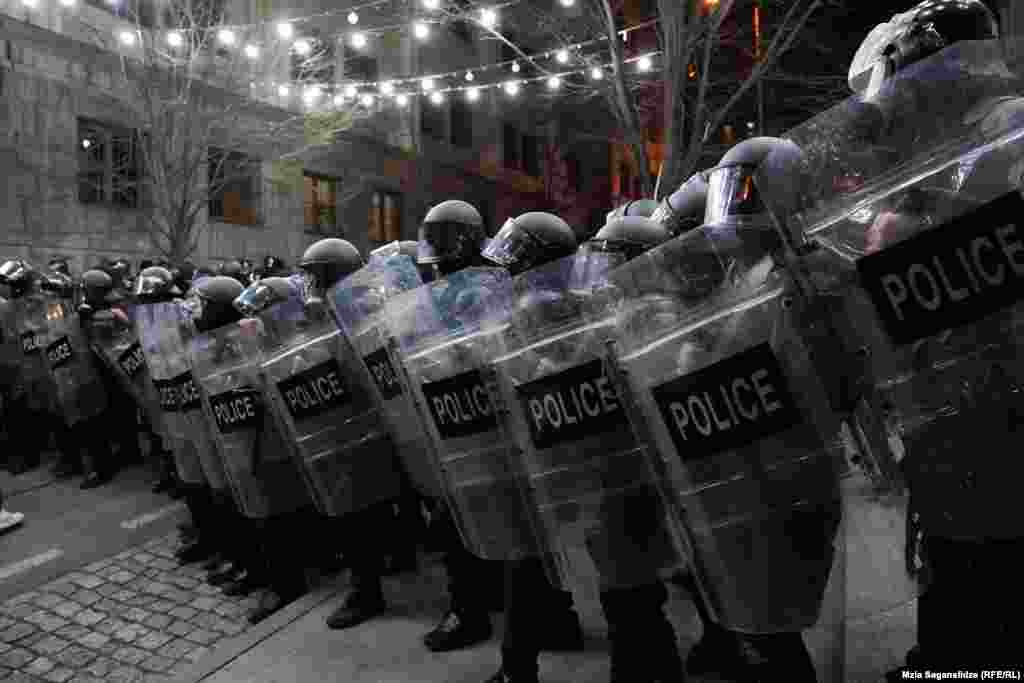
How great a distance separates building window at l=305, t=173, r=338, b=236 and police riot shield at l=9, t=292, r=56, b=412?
13807mm

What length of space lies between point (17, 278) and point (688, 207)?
23.4 ft

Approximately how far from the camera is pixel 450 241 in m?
4.28

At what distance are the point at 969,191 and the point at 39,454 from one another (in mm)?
9354

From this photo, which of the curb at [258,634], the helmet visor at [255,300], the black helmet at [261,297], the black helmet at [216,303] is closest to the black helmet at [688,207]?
the black helmet at [261,297]

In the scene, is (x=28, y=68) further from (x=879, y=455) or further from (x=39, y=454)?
(x=879, y=455)

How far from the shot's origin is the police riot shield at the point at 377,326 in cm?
419

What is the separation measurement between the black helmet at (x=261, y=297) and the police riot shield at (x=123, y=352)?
8.53 ft

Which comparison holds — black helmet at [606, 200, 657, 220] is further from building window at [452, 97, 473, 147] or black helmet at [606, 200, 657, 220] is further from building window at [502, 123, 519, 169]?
building window at [502, 123, 519, 169]

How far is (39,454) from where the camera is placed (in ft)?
28.6

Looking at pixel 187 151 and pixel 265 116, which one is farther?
pixel 265 116

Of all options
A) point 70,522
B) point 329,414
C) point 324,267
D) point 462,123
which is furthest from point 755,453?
point 462,123

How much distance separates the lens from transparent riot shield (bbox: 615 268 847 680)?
208cm

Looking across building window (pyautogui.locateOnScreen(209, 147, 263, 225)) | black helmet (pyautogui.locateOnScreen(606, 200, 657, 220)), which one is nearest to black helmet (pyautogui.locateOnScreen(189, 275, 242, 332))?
black helmet (pyautogui.locateOnScreen(606, 200, 657, 220))

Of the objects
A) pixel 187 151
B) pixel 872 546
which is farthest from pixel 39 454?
pixel 872 546
